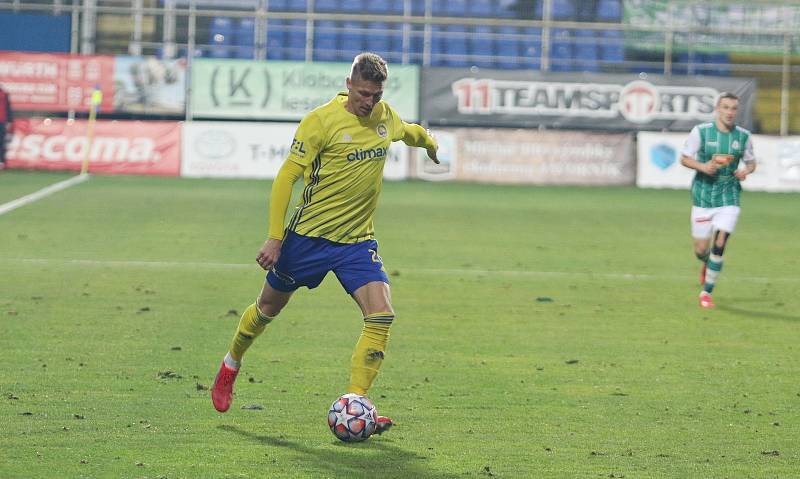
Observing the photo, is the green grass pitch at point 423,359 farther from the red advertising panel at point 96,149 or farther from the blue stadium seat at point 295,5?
the blue stadium seat at point 295,5

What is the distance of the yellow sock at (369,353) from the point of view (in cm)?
731

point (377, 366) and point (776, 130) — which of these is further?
point (776, 130)

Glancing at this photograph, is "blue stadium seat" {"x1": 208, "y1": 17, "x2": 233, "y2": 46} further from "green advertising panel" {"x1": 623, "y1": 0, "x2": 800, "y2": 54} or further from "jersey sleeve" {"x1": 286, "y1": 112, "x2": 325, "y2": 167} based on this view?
"jersey sleeve" {"x1": 286, "y1": 112, "x2": 325, "y2": 167}

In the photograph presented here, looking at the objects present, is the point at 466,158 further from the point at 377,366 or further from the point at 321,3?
the point at 377,366

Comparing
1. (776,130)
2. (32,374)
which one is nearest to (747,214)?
(776,130)

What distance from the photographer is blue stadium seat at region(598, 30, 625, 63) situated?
3700 cm

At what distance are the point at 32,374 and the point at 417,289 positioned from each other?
6030mm

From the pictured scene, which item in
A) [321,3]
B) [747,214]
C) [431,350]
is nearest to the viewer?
[431,350]

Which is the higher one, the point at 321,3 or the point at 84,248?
the point at 321,3

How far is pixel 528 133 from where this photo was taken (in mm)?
34438

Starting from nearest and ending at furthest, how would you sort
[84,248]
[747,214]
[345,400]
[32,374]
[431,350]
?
[345,400] → [32,374] → [431,350] → [84,248] → [747,214]

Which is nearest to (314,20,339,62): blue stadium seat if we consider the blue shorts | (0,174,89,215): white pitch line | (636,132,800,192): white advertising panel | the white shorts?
(0,174,89,215): white pitch line

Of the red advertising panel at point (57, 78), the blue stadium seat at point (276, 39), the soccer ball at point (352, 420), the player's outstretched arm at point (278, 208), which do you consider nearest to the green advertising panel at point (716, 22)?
the blue stadium seat at point (276, 39)

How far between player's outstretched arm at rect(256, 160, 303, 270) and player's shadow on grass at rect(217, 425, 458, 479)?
3.13ft
